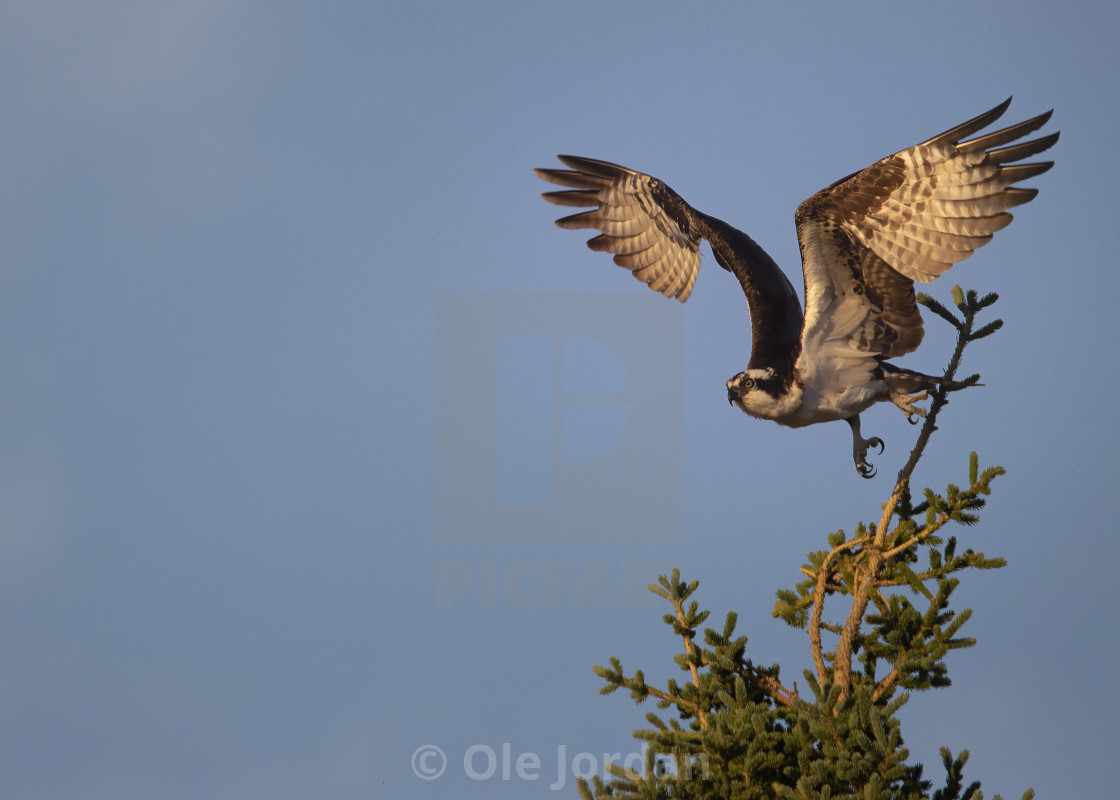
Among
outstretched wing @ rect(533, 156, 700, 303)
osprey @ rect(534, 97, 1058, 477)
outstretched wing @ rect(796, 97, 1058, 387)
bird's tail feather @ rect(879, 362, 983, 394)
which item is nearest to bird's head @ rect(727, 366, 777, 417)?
osprey @ rect(534, 97, 1058, 477)

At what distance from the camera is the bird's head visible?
8133mm

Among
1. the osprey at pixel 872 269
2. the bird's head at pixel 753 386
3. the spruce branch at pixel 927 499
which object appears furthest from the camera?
the bird's head at pixel 753 386

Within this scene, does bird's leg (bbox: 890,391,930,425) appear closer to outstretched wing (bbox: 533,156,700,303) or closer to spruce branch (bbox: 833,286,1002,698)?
spruce branch (bbox: 833,286,1002,698)

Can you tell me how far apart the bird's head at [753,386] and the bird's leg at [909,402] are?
3.41 feet

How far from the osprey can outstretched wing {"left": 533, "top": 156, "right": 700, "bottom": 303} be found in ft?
7.45

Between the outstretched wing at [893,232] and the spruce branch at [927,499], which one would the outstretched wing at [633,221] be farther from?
the spruce branch at [927,499]

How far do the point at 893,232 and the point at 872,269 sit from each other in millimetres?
353

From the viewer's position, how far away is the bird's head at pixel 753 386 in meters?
8.13

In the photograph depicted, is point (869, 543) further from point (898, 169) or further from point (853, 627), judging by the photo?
point (898, 169)

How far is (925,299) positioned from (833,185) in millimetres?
1327

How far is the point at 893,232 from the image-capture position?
26.2 ft

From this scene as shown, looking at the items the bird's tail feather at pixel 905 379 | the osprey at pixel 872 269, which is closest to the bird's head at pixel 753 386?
the osprey at pixel 872 269

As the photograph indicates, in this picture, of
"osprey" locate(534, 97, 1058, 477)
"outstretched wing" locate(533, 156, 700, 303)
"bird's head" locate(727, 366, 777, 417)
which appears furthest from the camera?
"outstretched wing" locate(533, 156, 700, 303)

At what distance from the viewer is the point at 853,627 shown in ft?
21.0
